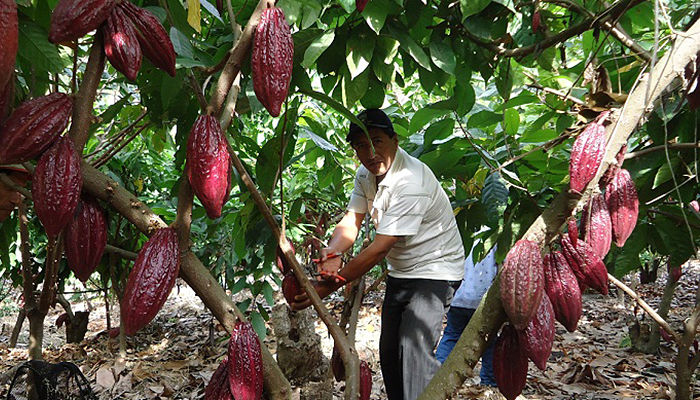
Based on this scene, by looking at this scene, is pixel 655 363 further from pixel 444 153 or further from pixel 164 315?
pixel 164 315

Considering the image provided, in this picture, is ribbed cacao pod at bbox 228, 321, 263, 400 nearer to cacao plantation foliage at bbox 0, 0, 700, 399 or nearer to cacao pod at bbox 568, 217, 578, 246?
cacao plantation foliage at bbox 0, 0, 700, 399

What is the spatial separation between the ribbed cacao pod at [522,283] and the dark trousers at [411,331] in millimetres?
1475

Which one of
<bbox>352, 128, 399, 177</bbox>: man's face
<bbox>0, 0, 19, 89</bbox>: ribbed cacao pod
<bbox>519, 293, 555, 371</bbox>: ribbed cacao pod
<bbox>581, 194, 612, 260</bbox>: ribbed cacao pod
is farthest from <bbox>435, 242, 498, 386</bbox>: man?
<bbox>0, 0, 19, 89</bbox>: ribbed cacao pod

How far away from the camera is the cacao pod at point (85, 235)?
2.13 feet

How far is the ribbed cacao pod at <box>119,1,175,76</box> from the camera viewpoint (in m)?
0.68

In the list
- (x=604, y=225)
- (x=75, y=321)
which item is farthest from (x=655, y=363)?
(x=75, y=321)

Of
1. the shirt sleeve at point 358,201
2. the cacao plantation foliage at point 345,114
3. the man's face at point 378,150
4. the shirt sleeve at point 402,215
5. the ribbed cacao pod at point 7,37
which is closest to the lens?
the ribbed cacao pod at point 7,37

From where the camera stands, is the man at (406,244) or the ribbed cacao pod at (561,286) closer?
the ribbed cacao pod at (561,286)

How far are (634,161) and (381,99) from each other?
0.74 metres

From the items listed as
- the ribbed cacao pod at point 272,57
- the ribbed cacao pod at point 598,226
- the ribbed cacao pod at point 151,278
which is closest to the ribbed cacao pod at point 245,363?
the ribbed cacao pod at point 151,278

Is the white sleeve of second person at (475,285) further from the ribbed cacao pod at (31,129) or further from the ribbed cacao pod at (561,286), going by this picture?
the ribbed cacao pod at (31,129)

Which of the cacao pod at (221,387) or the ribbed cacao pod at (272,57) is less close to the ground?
the ribbed cacao pod at (272,57)

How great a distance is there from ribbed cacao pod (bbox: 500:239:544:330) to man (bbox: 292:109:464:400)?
45.9 inches

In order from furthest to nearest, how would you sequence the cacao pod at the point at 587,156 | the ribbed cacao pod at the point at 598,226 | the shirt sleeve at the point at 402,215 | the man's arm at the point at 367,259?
the shirt sleeve at the point at 402,215 → the man's arm at the point at 367,259 → the ribbed cacao pod at the point at 598,226 → the cacao pod at the point at 587,156
